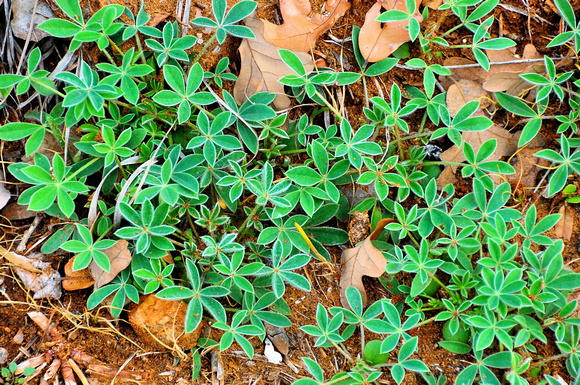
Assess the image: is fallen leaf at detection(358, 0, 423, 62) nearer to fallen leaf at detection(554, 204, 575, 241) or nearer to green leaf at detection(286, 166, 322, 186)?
green leaf at detection(286, 166, 322, 186)

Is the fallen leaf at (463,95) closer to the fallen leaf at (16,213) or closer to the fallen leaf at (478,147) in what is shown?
the fallen leaf at (478,147)

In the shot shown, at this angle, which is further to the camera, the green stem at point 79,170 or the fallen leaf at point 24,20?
the fallen leaf at point 24,20

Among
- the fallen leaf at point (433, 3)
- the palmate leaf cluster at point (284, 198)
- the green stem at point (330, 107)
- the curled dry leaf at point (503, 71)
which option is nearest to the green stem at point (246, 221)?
the palmate leaf cluster at point (284, 198)

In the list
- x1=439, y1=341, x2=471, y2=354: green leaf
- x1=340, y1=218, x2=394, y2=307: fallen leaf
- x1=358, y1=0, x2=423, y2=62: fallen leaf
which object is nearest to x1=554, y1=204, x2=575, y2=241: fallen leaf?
x1=439, y1=341, x2=471, y2=354: green leaf

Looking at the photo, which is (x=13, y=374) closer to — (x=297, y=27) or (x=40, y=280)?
(x=40, y=280)

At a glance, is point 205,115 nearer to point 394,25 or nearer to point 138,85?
point 138,85

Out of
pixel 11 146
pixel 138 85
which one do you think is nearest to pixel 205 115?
pixel 138 85
